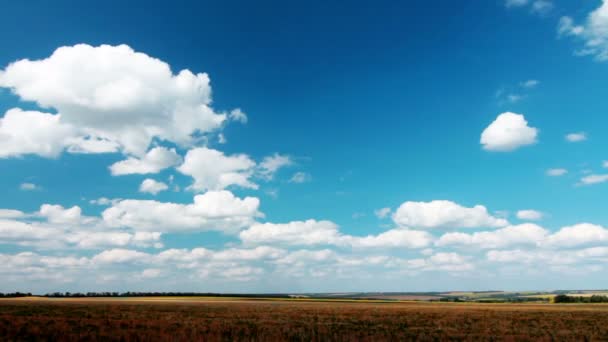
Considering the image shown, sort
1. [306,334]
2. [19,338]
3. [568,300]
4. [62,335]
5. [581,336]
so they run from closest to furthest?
[19,338]
[62,335]
[306,334]
[581,336]
[568,300]

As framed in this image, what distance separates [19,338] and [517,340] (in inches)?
1112

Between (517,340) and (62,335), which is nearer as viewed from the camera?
(62,335)

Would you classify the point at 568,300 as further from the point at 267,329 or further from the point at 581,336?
the point at 267,329

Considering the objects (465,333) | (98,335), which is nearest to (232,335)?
(98,335)

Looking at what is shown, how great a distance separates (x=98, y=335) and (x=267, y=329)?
11.1 meters

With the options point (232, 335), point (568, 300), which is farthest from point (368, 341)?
point (568, 300)

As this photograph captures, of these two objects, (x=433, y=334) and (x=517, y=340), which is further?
(x=433, y=334)

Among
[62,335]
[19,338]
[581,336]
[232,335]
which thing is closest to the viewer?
[19,338]

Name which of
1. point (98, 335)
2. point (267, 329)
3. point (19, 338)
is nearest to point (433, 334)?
point (267, 329)

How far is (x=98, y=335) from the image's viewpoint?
82.2ft

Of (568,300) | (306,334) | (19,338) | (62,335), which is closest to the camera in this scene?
(19,338)

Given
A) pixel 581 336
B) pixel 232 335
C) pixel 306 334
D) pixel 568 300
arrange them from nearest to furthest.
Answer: pixel 232 335 → pixel 306 334 → pixel 581 336 → pixel 568 300

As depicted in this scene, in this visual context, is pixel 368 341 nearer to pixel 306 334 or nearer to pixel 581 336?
pixel 306 334

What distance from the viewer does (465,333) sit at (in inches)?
1238
